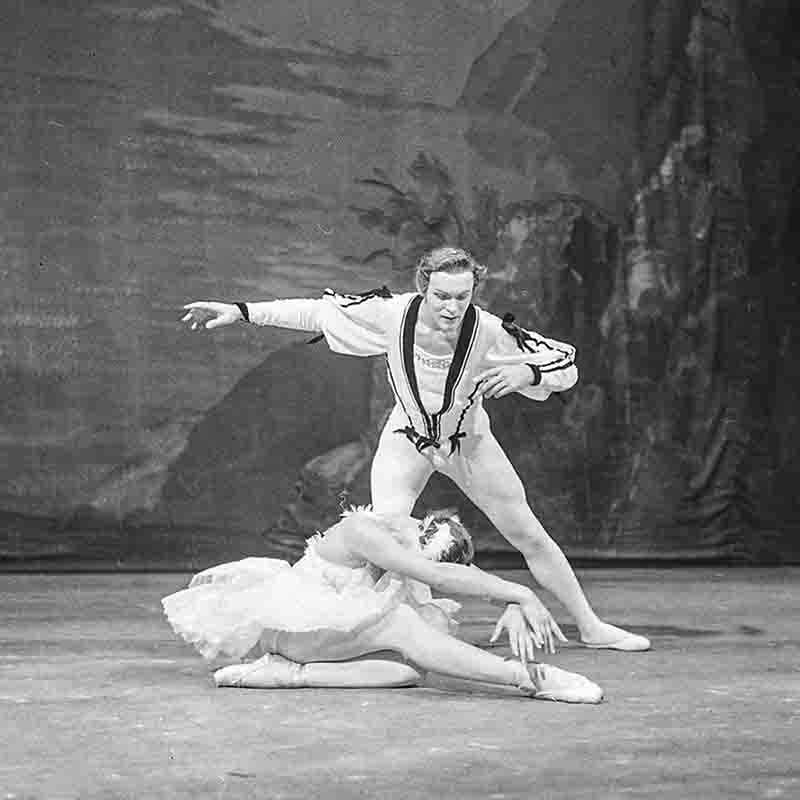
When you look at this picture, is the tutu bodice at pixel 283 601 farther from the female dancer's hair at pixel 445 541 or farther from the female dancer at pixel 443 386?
the female dancer at pixel 443 386

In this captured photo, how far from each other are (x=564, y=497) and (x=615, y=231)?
143 cm

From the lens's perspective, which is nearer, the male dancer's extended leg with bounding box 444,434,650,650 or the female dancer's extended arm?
the female dancer's extended arm

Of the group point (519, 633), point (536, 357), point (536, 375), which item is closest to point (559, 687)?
point (519, 633)

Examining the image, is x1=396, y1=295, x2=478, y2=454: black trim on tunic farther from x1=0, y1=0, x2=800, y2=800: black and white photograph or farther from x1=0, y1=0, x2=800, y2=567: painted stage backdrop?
x1=0, y1=0, x2=800, y2=567: painted stage backdrop

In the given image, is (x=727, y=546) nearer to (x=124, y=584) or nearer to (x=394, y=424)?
(x=124, y=584)

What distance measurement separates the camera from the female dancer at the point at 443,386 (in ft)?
14.5

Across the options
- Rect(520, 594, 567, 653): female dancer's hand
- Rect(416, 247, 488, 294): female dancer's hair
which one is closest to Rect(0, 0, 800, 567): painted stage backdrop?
Rect(416, 247, 488, 294): female dancer's hair

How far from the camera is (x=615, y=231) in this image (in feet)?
26.7

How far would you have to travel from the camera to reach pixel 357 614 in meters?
3.55

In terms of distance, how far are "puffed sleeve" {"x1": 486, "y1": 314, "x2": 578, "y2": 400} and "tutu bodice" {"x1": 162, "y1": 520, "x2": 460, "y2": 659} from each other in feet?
2.59

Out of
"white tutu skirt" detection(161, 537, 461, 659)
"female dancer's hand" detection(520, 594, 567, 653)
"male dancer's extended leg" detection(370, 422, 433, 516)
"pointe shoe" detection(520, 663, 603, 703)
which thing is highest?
"male dancer's extended leg" detection(370, 422, 433, 516)

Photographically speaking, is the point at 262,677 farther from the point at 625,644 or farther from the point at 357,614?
the point at 625,644

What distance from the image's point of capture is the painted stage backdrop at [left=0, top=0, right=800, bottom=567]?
7.38 m

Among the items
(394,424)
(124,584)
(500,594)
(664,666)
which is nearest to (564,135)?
(124,584)
